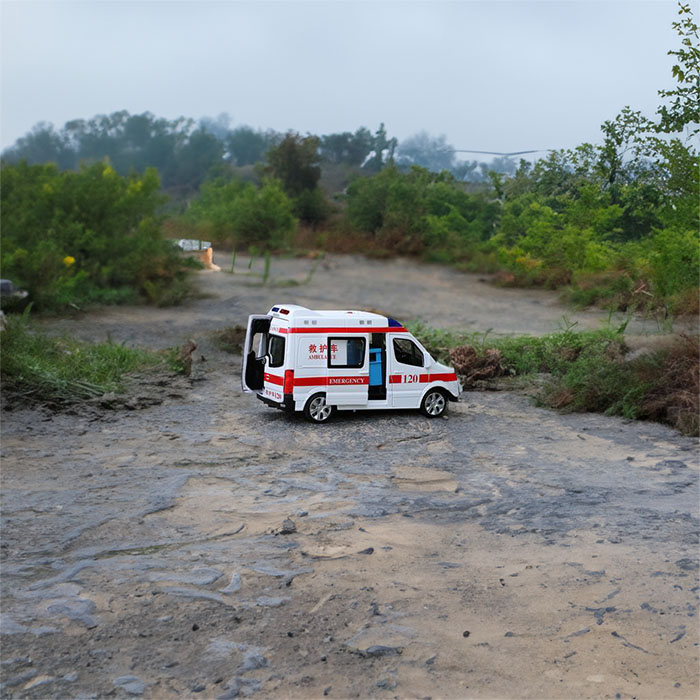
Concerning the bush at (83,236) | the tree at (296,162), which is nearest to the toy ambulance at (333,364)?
the bush at (83,236)

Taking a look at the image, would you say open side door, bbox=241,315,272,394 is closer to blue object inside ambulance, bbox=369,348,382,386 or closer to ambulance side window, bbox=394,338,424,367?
blue object inside ambulance, bbox=369,348,382,386

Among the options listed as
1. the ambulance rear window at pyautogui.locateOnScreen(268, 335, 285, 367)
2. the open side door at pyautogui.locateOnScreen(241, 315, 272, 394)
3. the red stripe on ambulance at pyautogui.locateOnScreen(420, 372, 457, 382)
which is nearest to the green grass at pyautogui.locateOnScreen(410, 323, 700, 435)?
the red stripe on ambulance at pyautogui.locateOnScreen(420, 372, 457, 382)

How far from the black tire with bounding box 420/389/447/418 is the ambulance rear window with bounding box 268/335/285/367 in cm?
199

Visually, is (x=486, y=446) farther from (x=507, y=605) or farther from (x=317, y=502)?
(x=507, y=605)

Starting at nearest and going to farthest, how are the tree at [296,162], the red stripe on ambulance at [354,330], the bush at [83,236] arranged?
1. the red stripe on ambulance at [354,330]
2. the tree at [296,162]
3. the bush at [83,236]

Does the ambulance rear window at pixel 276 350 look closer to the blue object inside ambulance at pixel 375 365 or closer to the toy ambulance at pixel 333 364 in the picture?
the toy ambulance at pixel 333 364

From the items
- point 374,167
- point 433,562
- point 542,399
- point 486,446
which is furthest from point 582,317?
point 433,562

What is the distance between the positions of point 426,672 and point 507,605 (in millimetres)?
1110

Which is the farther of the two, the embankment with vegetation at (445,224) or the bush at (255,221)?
the bush at (255,221)

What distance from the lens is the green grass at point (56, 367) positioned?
39.4 ft

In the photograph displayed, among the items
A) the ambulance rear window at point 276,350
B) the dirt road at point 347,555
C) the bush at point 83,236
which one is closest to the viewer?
the dirt road at point 347,555

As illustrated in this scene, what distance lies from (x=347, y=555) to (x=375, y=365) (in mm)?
4538

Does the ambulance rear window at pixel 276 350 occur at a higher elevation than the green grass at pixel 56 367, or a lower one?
higher

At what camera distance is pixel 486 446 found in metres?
10.5
